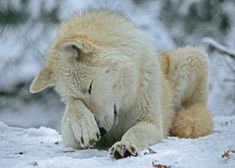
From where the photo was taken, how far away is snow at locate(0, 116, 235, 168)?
3350mm

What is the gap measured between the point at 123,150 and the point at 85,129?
1.54 feet

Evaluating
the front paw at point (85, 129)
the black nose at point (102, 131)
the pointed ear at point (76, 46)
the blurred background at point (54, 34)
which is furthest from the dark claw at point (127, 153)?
the blurred background at point (54, 34)

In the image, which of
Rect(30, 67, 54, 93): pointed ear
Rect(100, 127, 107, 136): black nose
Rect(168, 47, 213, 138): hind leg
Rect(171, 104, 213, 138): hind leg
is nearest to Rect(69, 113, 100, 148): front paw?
Rect(100, 127, 107, 136): black nose

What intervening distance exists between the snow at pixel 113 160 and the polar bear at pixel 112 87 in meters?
0.12

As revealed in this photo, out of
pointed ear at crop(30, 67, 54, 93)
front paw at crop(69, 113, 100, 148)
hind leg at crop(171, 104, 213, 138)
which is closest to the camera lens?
front paw at crop(69, 113, 100, 148)

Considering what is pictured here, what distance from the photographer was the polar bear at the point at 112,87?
13.7ft

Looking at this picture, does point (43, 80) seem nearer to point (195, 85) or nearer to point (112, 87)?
point (112, 87)

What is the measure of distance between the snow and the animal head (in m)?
0.37

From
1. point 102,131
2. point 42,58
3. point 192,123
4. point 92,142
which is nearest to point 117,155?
point 92,142

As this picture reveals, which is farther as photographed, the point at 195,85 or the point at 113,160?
the point at 195,85

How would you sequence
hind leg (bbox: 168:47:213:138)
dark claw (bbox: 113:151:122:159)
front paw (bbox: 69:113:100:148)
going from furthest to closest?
hind leg (bbox: 168:47:213:138) → front paw (bbox: 69:113:100:148) → dark claw (bbox: 113:151:122:159)

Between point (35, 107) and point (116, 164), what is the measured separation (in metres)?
4.70

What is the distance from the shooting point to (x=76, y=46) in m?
4.23

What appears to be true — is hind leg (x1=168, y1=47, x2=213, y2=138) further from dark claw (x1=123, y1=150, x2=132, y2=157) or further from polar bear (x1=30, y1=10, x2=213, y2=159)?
dark claw (x1=123, y1=150, x2=132, y2=157)
